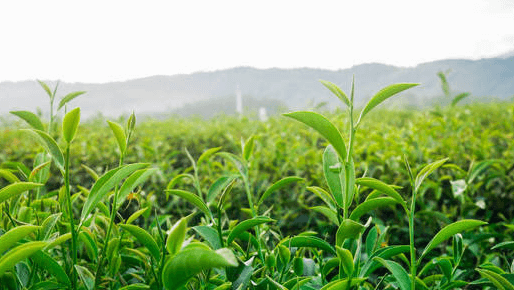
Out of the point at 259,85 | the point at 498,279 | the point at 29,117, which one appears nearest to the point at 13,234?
the point at 29,117

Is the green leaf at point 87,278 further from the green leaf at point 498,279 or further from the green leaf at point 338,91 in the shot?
the green leaf at point 498,279

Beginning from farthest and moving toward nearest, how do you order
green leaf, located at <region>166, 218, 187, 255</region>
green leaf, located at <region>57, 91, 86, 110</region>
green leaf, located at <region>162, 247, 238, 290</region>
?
1. green leaf, located at <region>57, 91, 86, 110</region>
2. green leaf, located at <region>166, 218, 187, 255</region>
3. green leaf, located at <region>162, 247, 238, 290</region>

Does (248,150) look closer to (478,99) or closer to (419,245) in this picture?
(419,245)

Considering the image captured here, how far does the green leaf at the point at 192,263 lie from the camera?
0.42 m

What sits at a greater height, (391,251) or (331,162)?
(331,162)

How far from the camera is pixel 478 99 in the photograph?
723 centimetres

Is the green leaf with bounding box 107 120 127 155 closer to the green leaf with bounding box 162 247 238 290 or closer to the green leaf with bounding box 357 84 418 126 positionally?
the green leaf with bounding box 162 247 238 290

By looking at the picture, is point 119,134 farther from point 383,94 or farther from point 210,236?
point 383,94

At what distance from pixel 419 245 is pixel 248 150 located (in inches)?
46.7

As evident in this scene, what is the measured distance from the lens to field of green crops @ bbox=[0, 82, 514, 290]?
0.59 meters

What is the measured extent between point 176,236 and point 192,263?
8cm

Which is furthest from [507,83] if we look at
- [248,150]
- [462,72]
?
[248,150]

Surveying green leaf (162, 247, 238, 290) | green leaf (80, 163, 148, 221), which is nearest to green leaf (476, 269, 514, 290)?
green leaf (162, 247, 238, 290)

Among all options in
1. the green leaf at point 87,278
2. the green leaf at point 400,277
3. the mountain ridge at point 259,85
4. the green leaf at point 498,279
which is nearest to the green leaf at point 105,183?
the green leaf at point 87,278
